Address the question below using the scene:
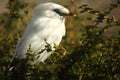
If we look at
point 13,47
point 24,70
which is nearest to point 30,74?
point 24,70

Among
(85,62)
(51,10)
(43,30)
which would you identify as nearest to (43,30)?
(43,30)

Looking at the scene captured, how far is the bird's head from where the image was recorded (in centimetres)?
386

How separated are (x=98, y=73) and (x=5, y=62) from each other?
2.79 ft

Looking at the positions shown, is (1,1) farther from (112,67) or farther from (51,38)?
(112,67)

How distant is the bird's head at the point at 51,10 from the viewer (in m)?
3.86

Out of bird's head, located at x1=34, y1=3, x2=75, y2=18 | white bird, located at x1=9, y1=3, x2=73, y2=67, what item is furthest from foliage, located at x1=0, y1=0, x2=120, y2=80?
bird's head, located at x1=34, y1=3, x2=75, y2=18

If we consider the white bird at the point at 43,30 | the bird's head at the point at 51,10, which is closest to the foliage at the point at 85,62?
the white bird at the point at 43,30

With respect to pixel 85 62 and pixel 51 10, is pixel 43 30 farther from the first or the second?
pixel 85 62

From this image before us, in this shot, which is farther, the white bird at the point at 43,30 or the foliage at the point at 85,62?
the white bird at the point at 43,30

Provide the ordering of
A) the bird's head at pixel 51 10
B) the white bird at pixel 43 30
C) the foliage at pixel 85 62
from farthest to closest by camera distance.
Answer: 1. the bird's head at pixel 51 10
2. the white bird at pixel 43 30
3. the foliage at pixel 85 62

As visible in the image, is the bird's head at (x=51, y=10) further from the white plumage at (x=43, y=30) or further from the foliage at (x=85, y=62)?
the foliage at (x=85, y=62)

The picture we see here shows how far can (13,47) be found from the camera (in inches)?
137

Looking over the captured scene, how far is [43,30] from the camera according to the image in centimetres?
371

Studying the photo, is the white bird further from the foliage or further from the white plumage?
the foliage
